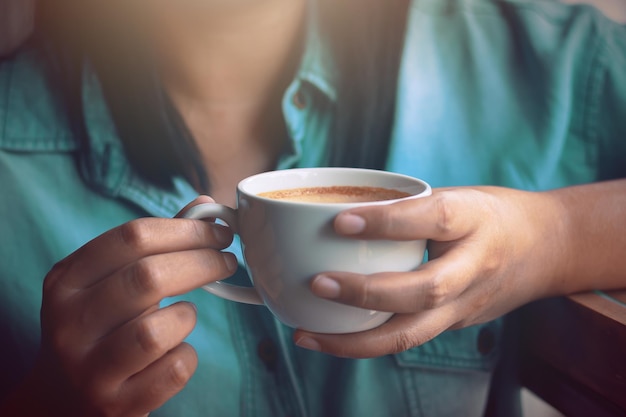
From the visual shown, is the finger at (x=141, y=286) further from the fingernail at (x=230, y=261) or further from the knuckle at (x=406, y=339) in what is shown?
the knuckle at (x=406, y=339)

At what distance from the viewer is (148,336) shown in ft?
0.81

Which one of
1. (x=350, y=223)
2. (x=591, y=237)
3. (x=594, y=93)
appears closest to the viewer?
(x=350, y=223)

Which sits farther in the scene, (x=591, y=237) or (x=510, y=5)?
(x=510, y=5)

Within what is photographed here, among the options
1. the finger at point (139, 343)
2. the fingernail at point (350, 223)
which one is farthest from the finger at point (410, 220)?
the finger at point (139, 343)

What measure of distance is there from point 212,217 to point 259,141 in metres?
0.19

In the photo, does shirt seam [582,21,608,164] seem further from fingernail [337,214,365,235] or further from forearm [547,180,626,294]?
fingernail [337,214,365,235]

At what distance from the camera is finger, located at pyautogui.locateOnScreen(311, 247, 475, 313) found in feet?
0.75

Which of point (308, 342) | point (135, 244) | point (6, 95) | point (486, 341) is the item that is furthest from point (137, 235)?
point (486, 341)

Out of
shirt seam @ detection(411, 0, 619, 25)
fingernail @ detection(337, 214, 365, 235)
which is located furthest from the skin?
shirt seam @ detection(411, 0, 619, 25)

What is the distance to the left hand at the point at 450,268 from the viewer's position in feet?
0.75

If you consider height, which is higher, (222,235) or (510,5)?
(510,5)

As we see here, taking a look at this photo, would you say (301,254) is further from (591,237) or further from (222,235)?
(591,237)

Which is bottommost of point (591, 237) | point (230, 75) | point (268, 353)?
point (268, 353)

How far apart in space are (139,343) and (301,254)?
0.32 ft
